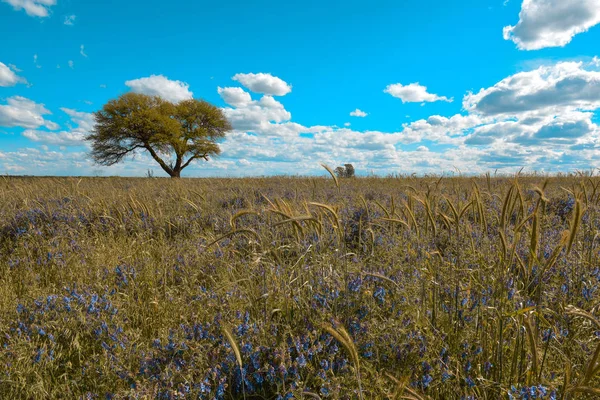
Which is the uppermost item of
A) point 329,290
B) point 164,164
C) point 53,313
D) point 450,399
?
point 164,164

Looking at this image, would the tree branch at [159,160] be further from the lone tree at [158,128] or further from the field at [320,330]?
the field at [320,330]

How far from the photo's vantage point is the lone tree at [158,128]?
30422 mm

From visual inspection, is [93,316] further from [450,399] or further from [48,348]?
[450,399]

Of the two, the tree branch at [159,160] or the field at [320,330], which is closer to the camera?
the field at [320,330]

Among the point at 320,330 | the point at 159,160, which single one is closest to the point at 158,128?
the point at 159,160

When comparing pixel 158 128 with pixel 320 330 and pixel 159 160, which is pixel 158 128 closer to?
pixel 159 160

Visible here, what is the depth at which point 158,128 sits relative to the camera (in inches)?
1214

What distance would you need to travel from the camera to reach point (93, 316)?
89.4 inches

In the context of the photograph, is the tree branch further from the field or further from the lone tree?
the field

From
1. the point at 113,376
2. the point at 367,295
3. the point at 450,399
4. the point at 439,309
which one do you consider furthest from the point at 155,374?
the point at 439,309

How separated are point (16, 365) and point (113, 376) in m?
0.60

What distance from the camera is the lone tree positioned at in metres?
30.4

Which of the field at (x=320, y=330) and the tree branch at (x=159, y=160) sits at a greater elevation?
the tree branch at (x=159, y=160)

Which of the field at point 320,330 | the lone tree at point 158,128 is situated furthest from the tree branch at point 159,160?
the field at point 320,330
